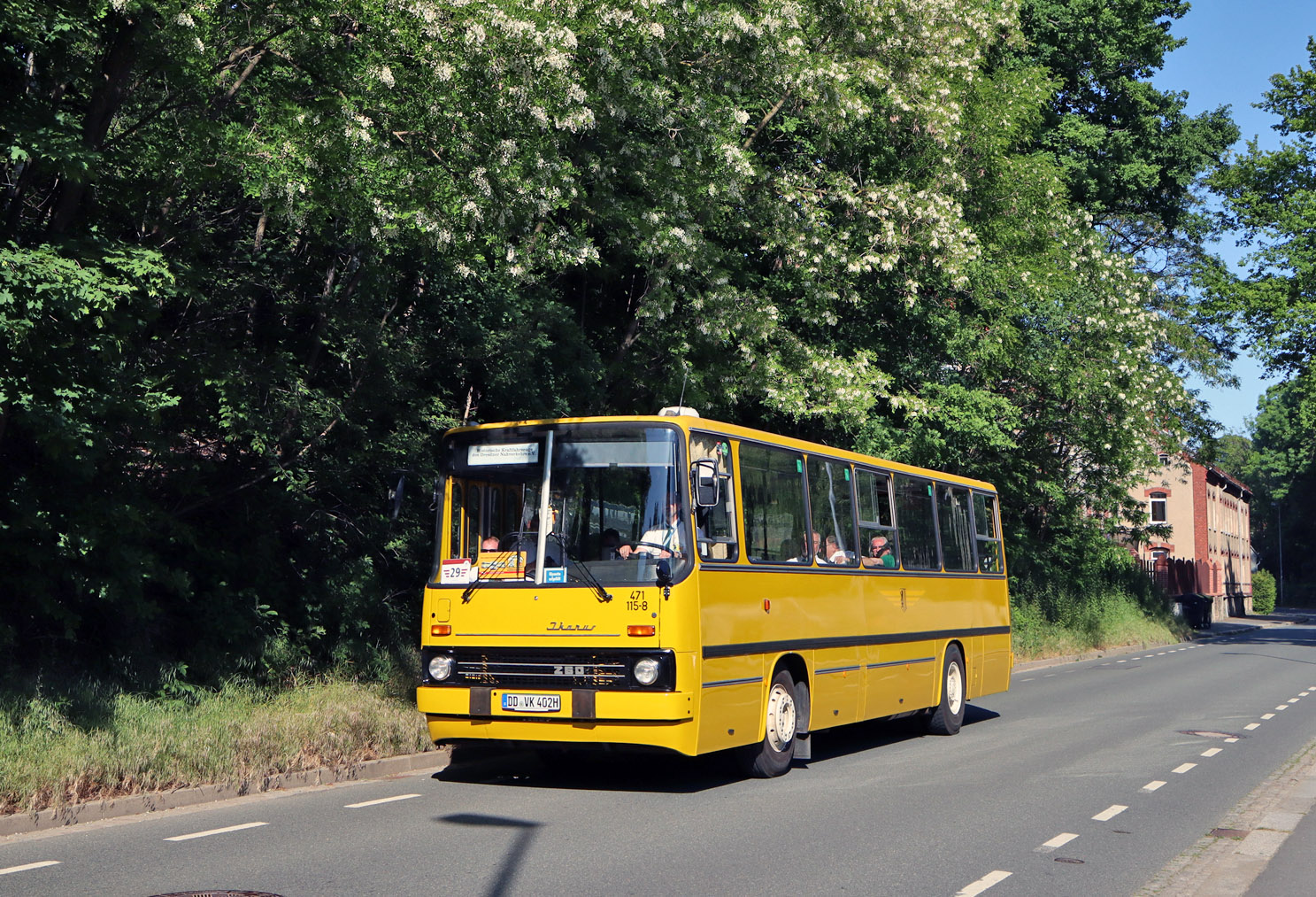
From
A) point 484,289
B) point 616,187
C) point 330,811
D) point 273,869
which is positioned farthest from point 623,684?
point 616,187

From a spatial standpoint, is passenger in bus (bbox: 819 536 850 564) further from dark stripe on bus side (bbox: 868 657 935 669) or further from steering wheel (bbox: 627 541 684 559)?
steering wheel (bbox: 627 541 684 559)

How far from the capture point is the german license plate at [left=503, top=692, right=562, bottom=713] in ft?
33.6

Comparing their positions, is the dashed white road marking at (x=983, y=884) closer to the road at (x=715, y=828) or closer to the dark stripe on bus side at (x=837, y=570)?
the road at (x=715, y=828)

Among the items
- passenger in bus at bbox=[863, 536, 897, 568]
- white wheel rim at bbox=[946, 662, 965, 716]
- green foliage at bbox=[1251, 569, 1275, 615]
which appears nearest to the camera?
passenger in bus at bbox=[863, 536, 897, 568]

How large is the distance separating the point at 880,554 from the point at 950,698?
9.85 feet

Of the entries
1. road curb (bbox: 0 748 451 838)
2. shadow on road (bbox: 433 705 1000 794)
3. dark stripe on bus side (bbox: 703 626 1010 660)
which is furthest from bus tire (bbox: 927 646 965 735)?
road curb (bbox: 0 748 451 838)

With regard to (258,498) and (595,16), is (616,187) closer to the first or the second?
(595,16)

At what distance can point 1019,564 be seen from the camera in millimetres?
31344

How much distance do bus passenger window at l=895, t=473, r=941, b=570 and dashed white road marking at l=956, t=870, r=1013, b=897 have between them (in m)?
7.23

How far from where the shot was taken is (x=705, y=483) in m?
10.3

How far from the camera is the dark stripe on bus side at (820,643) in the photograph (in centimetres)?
1053

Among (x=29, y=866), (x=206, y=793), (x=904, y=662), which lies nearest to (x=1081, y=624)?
(x=904, y=662)

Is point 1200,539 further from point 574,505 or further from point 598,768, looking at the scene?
point 574,505

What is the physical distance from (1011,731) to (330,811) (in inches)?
361
